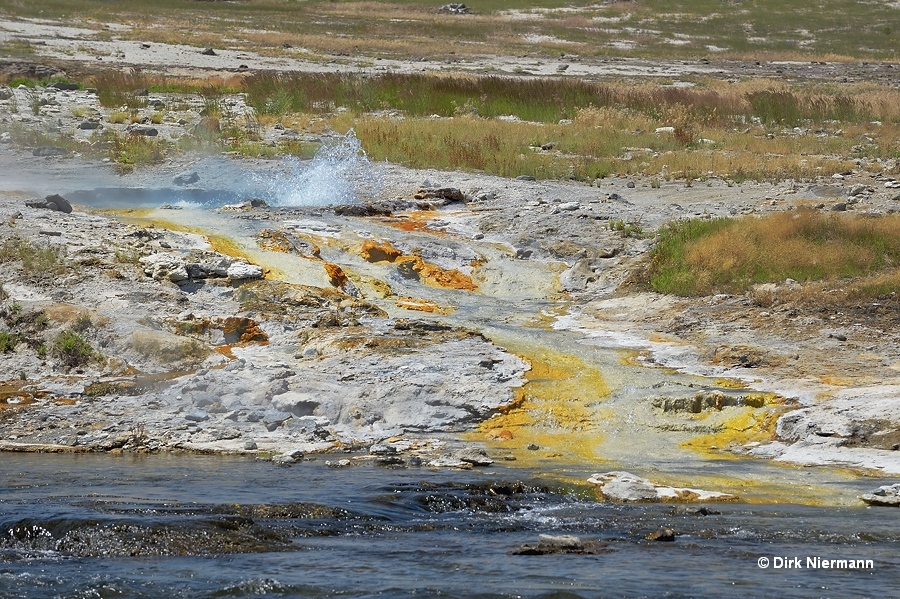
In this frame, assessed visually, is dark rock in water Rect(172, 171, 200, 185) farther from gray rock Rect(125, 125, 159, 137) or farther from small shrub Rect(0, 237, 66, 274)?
small shrub Rect(0, 237, 66, 274)

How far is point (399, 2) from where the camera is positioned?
77.6 metres

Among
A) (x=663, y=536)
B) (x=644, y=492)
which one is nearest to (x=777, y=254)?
(x=644, y=492)

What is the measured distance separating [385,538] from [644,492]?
2.11 meters

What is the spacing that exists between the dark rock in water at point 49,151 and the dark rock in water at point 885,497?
17.7 meters

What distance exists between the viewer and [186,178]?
2083cm

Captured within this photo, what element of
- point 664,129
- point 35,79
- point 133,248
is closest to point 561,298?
point 133,248

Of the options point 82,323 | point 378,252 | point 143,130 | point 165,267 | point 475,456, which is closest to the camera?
point 475,456

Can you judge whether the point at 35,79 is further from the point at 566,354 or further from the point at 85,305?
the point at 566,354

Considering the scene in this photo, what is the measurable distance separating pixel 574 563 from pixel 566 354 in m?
5.71

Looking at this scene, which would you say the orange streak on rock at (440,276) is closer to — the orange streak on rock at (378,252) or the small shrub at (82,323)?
the orange streak on rock at (378,252)

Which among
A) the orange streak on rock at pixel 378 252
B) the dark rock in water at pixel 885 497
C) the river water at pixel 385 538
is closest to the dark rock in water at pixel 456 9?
the orange streak on rock at pixel 378 252

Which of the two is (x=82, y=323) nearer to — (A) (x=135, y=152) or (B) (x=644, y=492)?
(B) (x=644, y=492)

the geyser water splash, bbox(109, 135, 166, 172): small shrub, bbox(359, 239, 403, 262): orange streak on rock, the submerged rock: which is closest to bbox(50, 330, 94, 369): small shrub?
bbox(359, 239, 403, 262): orange streak on rock

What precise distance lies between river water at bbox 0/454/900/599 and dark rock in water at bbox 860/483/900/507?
147 mm
